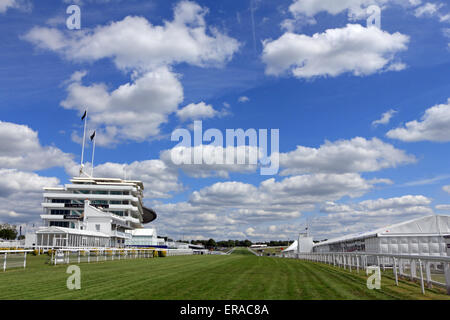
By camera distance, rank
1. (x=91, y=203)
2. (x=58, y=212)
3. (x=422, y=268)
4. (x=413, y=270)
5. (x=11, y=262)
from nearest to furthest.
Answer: (x=422, y=268) < (x=413, y=270) < (x=11, y=262) < (x=58, y=212) < (x=91, y=203)

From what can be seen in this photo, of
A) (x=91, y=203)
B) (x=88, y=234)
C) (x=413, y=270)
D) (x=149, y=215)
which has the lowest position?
(x=413, y=270)

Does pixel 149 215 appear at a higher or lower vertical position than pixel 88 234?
higher

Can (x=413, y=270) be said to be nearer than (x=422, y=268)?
No

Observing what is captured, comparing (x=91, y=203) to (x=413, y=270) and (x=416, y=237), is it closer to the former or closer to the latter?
(x=416, y=237)

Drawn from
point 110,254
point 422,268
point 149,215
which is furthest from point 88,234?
point 149,215

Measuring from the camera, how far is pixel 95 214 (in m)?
90.4

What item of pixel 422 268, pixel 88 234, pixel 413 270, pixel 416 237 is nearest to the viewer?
pixel 422 268

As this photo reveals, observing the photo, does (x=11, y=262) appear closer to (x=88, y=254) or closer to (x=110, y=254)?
(x=88, y=254)

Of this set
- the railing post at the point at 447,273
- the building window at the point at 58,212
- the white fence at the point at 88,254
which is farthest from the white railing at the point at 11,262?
the building window at the point at 58,212

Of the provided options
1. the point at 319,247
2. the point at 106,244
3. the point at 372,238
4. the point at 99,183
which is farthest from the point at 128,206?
the point at 372,238

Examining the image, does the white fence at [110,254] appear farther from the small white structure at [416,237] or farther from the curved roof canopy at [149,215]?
the curved roof canopy at [149,215]
